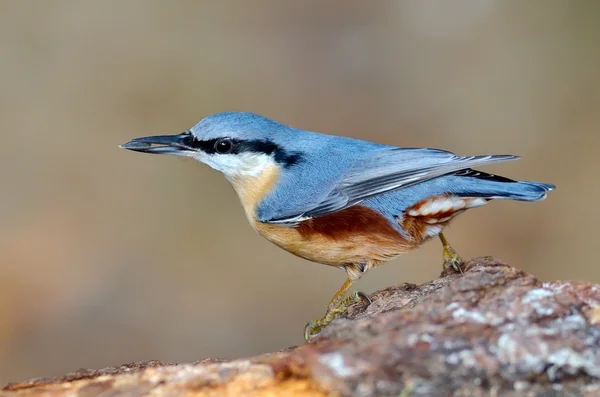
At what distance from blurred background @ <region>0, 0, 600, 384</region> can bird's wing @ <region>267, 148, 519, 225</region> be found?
379 centimetres

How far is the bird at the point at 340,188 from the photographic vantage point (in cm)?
441

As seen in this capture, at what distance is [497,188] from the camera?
422 cm

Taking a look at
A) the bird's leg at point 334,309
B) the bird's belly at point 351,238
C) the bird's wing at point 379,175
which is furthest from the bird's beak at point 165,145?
the bird's leg at point 334,309

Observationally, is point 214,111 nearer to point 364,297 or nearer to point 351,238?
point 351,238

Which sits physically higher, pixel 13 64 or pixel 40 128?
pixel 13 64

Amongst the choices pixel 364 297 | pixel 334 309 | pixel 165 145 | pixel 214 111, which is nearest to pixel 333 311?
pixel 334 309

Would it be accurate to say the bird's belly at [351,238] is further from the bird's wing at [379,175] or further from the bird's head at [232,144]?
the bird's head at [232,144]

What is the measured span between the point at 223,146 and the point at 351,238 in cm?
110

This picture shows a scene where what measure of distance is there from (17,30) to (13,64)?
0.62 metres

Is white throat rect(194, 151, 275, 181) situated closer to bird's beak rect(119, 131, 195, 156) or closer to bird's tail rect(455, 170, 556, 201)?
bird's beak rect(119, 131, 195, 156)

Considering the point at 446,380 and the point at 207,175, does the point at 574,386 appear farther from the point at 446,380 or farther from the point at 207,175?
the point at 207,175

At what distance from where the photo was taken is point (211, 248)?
9.12 meters

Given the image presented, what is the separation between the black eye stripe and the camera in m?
4.84

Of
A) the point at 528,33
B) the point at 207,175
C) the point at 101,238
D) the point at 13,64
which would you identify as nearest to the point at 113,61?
the point at 13,64
